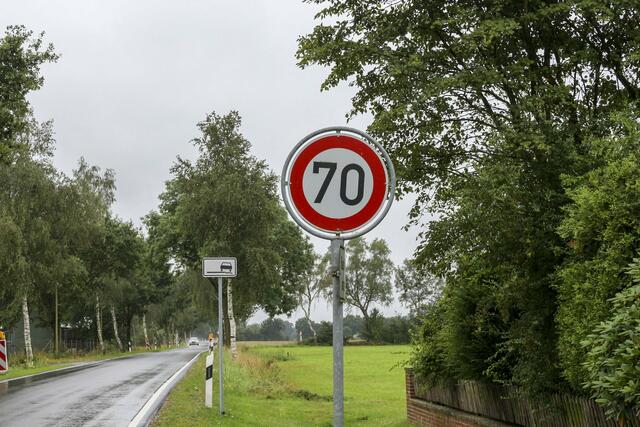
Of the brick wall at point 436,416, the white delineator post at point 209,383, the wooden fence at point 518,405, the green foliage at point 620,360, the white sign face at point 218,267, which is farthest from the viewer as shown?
the white delineator post at point 209,383

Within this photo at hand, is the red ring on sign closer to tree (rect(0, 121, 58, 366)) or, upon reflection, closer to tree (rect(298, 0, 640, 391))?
tree (rect(298, 0, 640, 391))

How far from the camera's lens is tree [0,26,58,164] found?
19.2 metres

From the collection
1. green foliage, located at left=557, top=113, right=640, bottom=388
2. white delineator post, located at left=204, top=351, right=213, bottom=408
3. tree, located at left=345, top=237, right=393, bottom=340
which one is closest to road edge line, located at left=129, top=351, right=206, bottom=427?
white delineator post, located at left=204, top=351, right=213, bottom=408

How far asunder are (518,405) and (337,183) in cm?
561

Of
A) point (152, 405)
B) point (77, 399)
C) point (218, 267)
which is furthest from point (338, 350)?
point (77, 399)

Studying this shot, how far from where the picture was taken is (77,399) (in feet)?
49.5

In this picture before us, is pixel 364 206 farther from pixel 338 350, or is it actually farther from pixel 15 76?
pixel 15 76

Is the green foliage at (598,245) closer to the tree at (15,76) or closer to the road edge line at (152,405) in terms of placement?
the road edge line at (152,405)

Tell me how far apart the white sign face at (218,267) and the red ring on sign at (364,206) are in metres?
8.94

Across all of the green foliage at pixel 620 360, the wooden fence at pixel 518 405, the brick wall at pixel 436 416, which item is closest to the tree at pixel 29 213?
the brick wall at pixel 436 416

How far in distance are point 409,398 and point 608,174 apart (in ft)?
27.6

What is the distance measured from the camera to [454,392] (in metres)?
11.0

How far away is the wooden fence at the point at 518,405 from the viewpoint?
6.71m

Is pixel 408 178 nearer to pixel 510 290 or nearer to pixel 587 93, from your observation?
pixel 587 93
